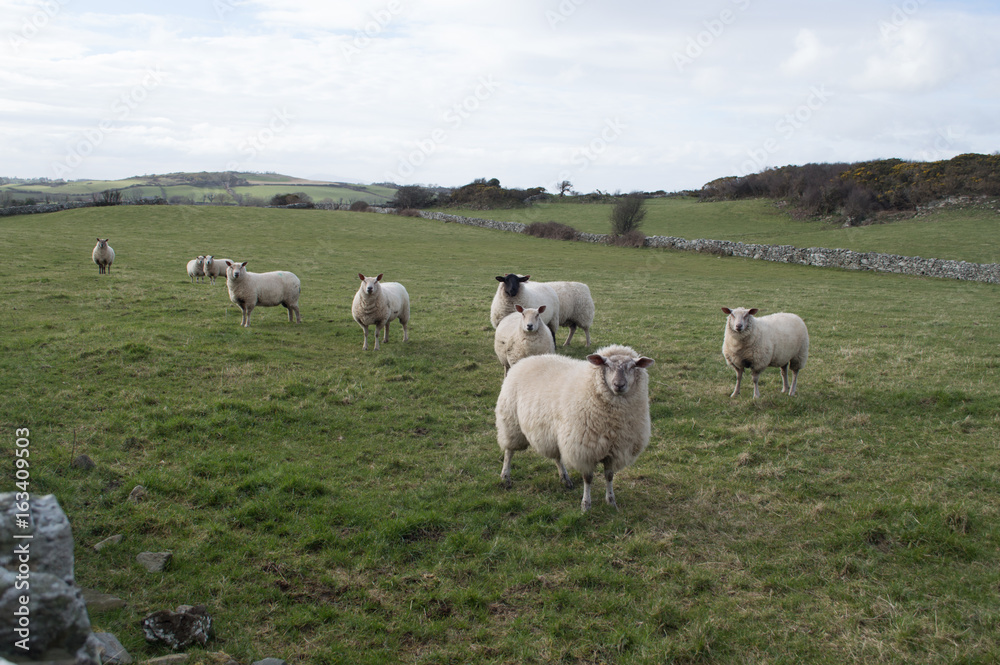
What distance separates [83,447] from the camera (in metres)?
6.90

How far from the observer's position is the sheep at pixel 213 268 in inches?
909

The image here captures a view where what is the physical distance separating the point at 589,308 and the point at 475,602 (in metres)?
10.3

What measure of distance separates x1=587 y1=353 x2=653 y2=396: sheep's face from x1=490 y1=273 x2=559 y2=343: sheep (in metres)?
6.14

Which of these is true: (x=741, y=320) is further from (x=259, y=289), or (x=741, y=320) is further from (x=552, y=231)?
(x=552, y=231)

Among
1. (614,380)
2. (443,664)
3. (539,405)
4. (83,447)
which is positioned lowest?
(443,664)

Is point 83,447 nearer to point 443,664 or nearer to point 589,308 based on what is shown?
point 443,664

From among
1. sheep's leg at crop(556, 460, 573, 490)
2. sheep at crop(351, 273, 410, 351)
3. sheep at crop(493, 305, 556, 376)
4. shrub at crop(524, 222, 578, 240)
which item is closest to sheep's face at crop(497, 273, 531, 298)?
sheep at crop(493, 305, 556, 376)

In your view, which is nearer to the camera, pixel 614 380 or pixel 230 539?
pixel 230 539

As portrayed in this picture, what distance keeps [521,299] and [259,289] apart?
7227mm

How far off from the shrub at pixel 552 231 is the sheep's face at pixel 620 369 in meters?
44.1

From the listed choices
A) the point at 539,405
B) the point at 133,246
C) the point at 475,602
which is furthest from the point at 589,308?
the point at 133,246

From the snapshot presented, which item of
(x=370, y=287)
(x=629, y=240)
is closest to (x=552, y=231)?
(x=629, y=240)

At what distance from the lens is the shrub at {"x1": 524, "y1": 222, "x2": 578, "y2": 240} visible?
164ft

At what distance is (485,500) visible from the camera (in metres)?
6.45
